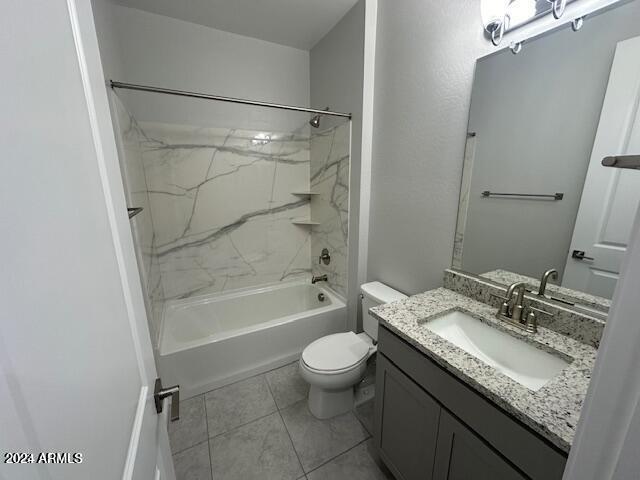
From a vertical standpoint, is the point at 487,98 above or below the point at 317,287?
above

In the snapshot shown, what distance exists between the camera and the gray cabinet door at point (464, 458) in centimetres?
75

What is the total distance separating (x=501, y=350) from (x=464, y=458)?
0.44 meters

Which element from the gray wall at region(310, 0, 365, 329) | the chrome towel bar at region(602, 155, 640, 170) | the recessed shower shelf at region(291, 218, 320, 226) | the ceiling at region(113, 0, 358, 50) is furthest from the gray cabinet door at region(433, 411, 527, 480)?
the ceiling at region(113, 0, 358, 50)

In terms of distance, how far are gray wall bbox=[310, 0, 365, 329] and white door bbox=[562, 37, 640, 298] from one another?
1.24 meters

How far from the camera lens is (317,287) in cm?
262

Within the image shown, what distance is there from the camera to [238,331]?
6.31 ft

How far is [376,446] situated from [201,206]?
2175 millimetres

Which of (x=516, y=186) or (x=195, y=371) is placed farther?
(x=195, y=371)

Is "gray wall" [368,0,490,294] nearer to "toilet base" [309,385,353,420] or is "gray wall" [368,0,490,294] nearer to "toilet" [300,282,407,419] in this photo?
"toilet" [300,282,407,419]

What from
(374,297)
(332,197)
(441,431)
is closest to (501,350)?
(441,431)

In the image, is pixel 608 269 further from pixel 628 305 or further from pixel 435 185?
pixel 628 305

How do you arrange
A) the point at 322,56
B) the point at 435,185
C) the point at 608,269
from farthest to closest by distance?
the point at 322,56
the point at 435,185
the point at 608,269

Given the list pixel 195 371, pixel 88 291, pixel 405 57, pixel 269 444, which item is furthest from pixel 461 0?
pixel 195 371

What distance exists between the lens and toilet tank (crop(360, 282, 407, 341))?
1.71 meters
